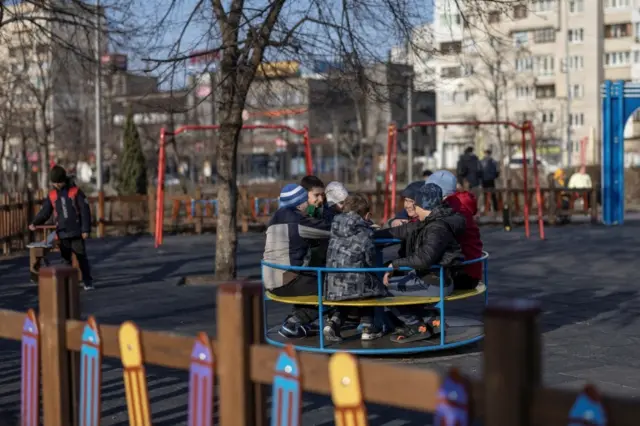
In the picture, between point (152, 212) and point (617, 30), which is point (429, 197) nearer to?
point (152, 212)

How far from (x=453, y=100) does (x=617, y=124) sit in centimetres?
5900

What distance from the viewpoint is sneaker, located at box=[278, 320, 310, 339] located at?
9559 millimetres

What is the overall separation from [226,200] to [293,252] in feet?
19.1

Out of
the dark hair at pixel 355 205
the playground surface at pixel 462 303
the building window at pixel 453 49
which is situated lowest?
the playground surface at pixel 462 303

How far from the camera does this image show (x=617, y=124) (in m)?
27.7

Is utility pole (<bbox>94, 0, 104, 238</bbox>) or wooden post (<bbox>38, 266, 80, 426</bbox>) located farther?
utility pole (<bbox>94, 0, 104, 238</bbox>)

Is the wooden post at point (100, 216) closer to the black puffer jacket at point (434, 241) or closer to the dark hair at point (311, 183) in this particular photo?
the dark hair at point (311, 183)

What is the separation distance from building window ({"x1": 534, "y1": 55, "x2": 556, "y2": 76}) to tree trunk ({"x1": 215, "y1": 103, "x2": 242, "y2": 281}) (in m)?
68.9

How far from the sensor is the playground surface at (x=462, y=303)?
25.0ft

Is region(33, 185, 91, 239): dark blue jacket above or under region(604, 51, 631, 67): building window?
under

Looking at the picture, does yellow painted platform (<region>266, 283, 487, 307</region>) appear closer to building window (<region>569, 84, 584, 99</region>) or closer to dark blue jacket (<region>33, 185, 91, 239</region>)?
dark blue jacket (<region>33, 185, 91, 239</region>)

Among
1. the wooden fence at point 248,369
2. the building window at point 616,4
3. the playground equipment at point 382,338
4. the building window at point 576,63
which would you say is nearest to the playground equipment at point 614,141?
the playground equipment at point 382,338

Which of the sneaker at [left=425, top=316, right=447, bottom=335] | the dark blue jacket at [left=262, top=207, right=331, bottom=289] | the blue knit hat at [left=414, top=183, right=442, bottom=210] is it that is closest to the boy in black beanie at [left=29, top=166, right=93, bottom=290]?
the dark blue jacket at [left=262, top=207, right=331, bottom=289]

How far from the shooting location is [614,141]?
1090 inches
